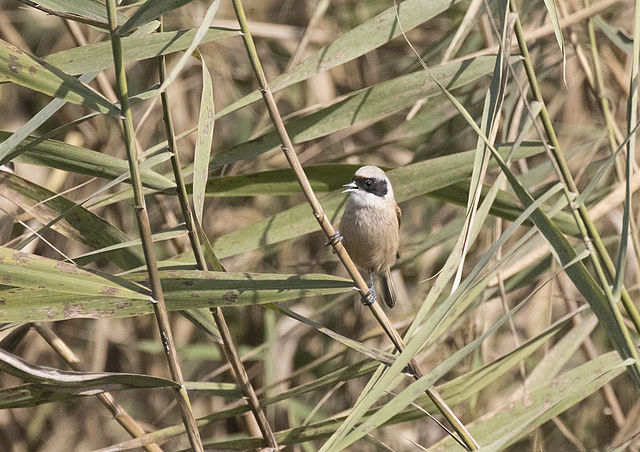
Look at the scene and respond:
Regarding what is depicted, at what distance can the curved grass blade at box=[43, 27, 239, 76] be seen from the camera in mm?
1572

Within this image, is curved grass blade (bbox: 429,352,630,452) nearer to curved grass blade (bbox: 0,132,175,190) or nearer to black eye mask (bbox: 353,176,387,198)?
black eye mask (bbox: 353,176,387,198)

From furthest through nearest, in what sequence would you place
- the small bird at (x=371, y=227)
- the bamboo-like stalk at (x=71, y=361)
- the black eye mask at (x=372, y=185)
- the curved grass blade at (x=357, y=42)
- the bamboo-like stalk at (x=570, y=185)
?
the small bird at (x=371, y=227)
the black eye mask at (x=372, y=185)
the bamboo-like stalk at (x=71, y=361)
the curved grass blade at (x=357, y=42)
the bamboo-like stalk at (x=570, y=185)

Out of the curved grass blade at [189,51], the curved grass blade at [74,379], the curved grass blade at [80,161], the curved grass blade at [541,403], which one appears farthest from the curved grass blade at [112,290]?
the curved grass blade at [541,403]

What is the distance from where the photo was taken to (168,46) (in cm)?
158

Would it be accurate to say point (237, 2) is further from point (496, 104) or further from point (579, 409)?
point (579, 409)

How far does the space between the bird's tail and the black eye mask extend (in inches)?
31.2

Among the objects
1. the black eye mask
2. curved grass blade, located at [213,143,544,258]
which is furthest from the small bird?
curved grass blade, located at [213,143,544,258]

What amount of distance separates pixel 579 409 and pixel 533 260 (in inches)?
52.8

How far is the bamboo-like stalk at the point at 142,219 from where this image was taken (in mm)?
1268

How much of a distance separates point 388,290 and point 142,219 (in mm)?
2267

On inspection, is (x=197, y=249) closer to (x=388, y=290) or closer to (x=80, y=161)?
(x=80, y=161)

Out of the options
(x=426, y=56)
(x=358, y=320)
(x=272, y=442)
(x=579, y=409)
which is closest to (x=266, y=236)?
(x=272, y=442)

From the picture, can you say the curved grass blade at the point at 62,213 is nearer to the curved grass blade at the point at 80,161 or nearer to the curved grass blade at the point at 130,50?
the curved grass blade at the point at 80,161

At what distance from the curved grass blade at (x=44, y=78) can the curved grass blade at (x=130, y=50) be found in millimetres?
149
